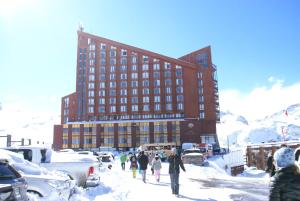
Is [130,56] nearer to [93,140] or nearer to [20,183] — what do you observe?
[93,140]

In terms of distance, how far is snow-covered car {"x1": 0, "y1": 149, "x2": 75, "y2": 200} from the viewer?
870cm

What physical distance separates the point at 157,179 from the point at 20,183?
1419 centimetres

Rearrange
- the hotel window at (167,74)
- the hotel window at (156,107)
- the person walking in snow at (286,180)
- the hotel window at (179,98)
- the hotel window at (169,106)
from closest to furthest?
the person walking in snow at (286,180), the hotel window at (169,106), the hotel window at (179,98), the hotel window at (156,107), the hotel window at (167,74)

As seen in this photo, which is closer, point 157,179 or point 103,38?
point 157,179

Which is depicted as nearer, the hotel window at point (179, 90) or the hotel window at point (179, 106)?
the hotel window at point (179, 106)

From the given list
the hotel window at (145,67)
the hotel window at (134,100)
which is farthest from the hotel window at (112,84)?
the hotel window at (145,67)

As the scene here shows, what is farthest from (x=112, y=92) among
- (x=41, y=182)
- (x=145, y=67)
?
(x=41, y=182)

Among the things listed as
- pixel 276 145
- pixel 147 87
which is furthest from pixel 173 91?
pixel 276 145

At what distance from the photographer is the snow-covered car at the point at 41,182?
8695 millimetres

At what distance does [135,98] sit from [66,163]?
78642 millimetres

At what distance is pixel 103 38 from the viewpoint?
95.3m

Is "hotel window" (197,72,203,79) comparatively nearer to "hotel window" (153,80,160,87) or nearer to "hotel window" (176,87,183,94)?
"hotel window" (176,87,183,94)

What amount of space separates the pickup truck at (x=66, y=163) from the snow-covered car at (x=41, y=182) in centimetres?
381

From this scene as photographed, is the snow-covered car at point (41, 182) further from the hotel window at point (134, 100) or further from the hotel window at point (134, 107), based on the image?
the hotel window at point (134, 100)
